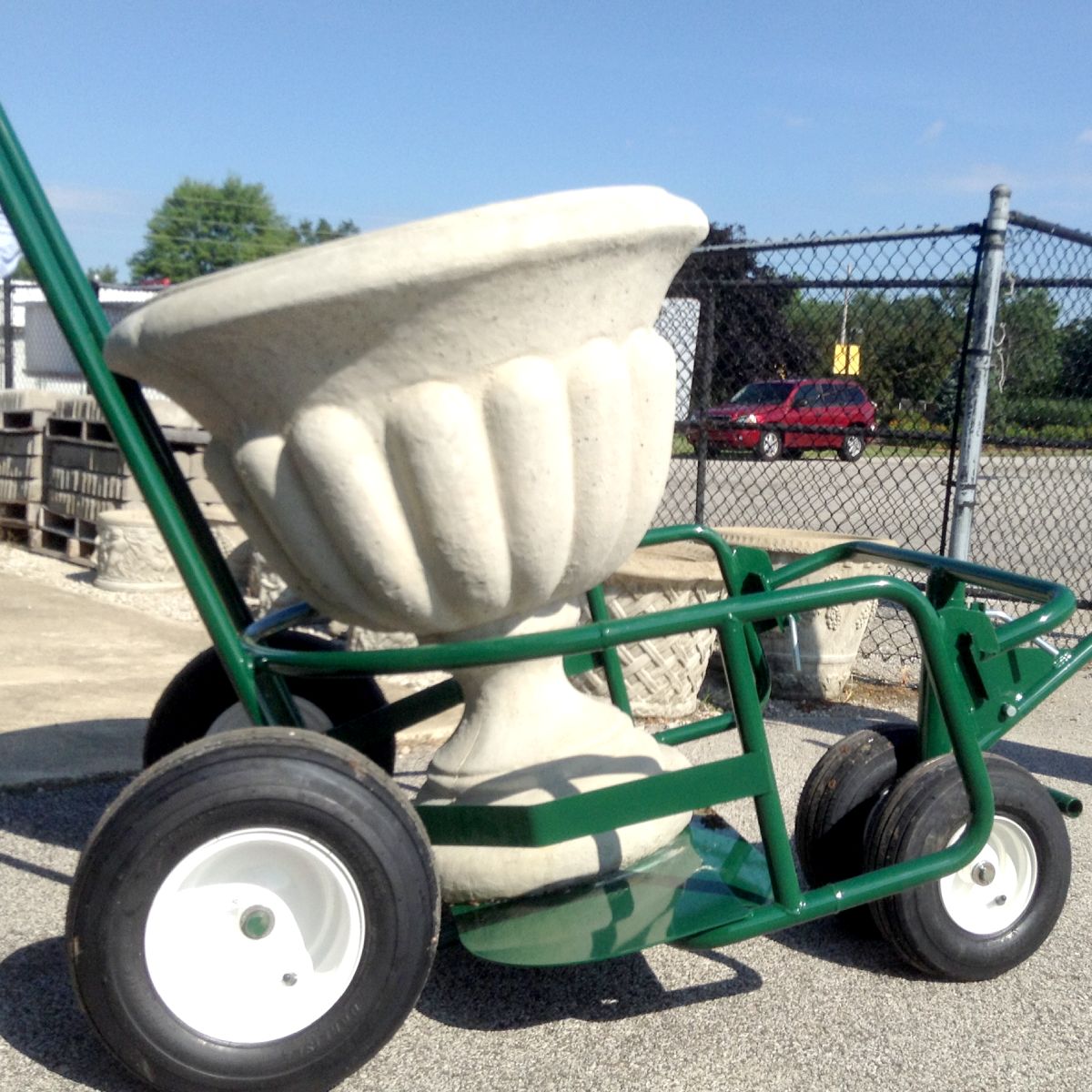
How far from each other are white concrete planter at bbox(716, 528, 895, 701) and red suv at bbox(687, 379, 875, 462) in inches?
29.7

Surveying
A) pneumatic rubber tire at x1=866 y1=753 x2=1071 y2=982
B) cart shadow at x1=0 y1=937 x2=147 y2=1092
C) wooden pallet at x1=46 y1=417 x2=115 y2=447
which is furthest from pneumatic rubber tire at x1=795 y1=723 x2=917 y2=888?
wooden pallet at x1=46 y1=417 x2=115 y2=447

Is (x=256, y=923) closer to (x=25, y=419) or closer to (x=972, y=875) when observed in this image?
(x=972, y=875)

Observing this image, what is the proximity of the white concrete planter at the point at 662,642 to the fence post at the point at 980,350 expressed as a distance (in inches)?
44.7

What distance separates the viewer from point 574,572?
2.48 meters

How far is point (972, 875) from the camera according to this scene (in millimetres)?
2670

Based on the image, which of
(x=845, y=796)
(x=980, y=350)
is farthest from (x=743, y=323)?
(x=845, y=796)

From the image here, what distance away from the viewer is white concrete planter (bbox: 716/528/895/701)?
15.9ft

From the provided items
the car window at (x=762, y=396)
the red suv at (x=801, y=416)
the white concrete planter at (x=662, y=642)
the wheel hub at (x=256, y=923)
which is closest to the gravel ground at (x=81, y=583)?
the white concrete planter at (x=662, y=642)

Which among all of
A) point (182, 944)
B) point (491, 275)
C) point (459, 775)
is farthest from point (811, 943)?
point (491, 275)

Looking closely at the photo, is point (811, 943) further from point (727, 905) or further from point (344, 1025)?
point (344, 1025)

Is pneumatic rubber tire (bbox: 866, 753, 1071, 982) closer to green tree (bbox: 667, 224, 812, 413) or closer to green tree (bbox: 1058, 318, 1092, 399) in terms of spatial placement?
green tree (bbox: 667, 224, 812, 413)

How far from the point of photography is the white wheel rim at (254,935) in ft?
6.90

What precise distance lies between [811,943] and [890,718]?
209cm

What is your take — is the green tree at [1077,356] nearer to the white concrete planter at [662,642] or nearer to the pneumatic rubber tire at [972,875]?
the white concrete planter at [662,642]
